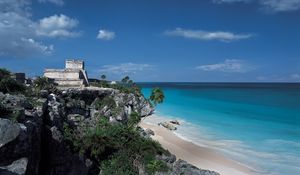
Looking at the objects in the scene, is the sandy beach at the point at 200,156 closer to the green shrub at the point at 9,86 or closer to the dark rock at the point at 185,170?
the dark rock at the point at 185,170

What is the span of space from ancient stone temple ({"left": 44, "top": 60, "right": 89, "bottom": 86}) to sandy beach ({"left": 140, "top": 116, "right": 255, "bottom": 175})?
9402 millimetres

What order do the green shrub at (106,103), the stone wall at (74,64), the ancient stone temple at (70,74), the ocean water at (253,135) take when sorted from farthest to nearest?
the stone wall at (74,64) → the ancient stone temple at (70,74) → the green shrub at (106,103) → the ocean water at (253,135)

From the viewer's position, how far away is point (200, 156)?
26.6 metres

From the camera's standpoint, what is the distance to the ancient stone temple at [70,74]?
34.7 metres

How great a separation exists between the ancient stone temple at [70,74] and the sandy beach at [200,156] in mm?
9402

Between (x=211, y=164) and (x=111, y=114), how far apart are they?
11.9m

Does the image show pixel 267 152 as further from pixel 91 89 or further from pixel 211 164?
pixel 91 89

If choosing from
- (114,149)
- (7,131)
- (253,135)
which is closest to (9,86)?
(114,149)

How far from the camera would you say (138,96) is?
140ft

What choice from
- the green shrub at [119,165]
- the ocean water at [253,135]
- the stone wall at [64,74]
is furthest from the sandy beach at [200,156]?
the stone wall at [64,74]

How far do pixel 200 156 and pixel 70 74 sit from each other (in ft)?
55.0

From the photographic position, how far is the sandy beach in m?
22.9

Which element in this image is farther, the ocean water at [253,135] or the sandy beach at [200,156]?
the ocean water at [253,135]

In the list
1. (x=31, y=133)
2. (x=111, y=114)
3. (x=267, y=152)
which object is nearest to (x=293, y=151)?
(x=267, y=152)
